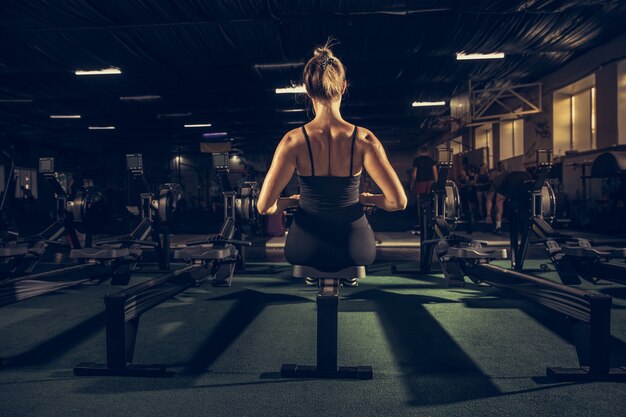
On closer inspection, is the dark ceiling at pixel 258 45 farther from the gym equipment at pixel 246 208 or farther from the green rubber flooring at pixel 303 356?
the green rubber flooring at pixel 303 356

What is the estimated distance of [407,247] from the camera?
21.0ft

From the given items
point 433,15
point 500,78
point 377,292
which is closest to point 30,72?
point 433,15

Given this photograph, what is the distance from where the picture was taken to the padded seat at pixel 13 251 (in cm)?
371

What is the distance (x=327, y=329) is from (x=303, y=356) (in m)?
0.39

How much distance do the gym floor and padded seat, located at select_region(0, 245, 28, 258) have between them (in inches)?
28.9

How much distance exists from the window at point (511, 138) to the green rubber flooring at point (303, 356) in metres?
9.23

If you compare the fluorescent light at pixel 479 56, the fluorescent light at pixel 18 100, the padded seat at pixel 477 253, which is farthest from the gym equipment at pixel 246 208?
the fluorescent light at pixel 18 100

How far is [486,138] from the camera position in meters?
14.2

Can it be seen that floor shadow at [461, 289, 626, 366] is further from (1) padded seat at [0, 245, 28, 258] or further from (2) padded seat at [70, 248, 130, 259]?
(1) padded seat at [0, 245, 28, 258]

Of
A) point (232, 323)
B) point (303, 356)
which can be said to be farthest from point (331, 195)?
point (232, 323)

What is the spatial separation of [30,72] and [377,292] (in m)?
8.51

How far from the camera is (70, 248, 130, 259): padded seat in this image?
3465mm

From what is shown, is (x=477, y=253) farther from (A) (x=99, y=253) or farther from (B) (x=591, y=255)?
(A) (x=99, y=253)

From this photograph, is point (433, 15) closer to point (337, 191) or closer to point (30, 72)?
point (337, 191)
